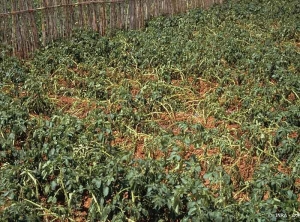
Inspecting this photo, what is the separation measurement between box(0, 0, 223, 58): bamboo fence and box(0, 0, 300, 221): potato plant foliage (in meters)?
0.29

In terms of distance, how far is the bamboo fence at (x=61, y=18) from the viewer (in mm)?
6961

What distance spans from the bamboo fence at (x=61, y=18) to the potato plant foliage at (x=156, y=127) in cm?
29

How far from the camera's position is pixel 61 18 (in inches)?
300

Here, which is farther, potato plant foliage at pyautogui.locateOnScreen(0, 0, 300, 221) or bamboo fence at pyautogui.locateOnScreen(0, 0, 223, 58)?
bamboo fence at pyautogui.locateOnScreen(0, 0, 223, 58)

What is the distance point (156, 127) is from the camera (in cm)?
461

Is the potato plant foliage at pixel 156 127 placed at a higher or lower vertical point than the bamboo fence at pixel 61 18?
lower

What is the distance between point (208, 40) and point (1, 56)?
11.6 feet

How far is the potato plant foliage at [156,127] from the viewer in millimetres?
3123

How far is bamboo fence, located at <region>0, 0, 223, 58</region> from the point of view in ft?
22.8

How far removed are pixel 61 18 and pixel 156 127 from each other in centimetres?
393

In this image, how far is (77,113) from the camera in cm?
515

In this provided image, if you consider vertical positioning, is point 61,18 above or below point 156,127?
above

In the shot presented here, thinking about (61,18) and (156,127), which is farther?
(61,18)

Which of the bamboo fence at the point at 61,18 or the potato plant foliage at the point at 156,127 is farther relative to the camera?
the bamboo fence at the point at 61,18
